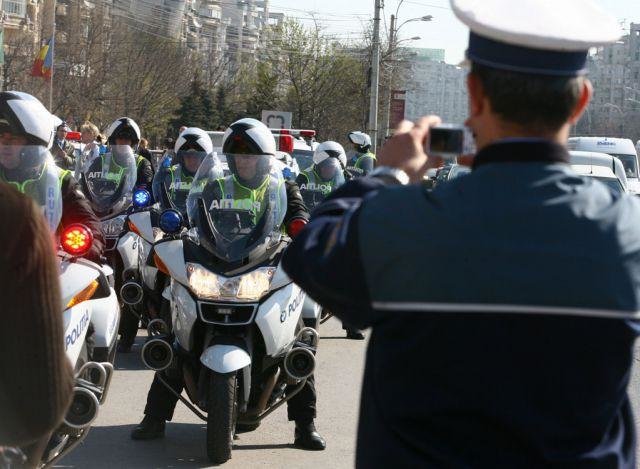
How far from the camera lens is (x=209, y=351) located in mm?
6891

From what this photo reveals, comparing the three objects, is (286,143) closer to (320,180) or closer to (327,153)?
(327,153)

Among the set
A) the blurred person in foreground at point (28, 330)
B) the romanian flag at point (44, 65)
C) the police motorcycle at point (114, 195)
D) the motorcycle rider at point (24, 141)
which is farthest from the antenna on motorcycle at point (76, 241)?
the romanian flag at point (44, 65)

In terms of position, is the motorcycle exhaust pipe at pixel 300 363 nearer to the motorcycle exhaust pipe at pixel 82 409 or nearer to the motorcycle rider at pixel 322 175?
the motorcycle exhaust pipe at pixel 82 409

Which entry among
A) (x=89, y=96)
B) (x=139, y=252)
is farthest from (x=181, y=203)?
(x=89, y=96)

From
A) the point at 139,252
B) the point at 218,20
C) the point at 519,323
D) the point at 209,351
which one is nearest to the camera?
the point at 519,323

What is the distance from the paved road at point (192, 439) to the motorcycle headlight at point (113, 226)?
218cm

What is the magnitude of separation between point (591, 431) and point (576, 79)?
652 mm

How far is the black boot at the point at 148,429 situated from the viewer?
25.5 feet

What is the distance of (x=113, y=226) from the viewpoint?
12.2 metres

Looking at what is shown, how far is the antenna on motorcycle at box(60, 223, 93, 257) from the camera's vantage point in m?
6.17

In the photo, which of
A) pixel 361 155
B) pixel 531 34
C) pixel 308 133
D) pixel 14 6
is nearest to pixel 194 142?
pixel 361 155

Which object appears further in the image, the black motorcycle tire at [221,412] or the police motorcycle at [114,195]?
the police motorcycle at [114,195]

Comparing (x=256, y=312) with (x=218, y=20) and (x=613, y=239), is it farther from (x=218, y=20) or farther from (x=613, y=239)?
(x=218, y=20)

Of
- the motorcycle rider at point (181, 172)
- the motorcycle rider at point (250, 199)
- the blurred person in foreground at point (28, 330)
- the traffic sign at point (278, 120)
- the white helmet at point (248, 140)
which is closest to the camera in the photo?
the blurred person in foreground at point (28, 330)
